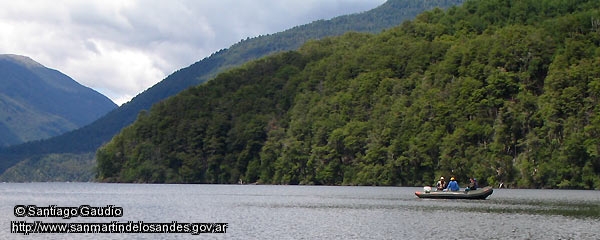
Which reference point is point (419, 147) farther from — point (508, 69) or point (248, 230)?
point (248, 230)

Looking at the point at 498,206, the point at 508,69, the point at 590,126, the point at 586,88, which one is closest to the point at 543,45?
the point at 508,69

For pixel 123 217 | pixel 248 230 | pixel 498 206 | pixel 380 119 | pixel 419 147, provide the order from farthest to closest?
pixel 380 119 → pixel 419 147 → pixel 498 206 → pixel 123 217 → pixel 248 230

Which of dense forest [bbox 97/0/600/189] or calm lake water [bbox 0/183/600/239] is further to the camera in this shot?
dense forest [bbox 97/0/600/189]

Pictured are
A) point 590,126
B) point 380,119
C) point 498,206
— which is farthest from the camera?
point 380,119

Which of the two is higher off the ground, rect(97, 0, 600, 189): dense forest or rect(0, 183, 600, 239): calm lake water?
rect(97, 0, 600, 189): dense forest

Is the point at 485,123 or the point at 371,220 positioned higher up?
the point at 485,123

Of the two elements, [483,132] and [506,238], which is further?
[483,132]

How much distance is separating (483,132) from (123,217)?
10402 centimetres

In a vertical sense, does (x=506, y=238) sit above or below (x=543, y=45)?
below

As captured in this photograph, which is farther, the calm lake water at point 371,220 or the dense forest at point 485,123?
the dense forest at point 485,123

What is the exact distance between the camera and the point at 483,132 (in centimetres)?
15962

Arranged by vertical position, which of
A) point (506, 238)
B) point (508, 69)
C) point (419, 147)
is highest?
point (508, 69)

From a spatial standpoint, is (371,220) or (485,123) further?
(485,123)

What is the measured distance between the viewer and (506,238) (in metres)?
52.5
